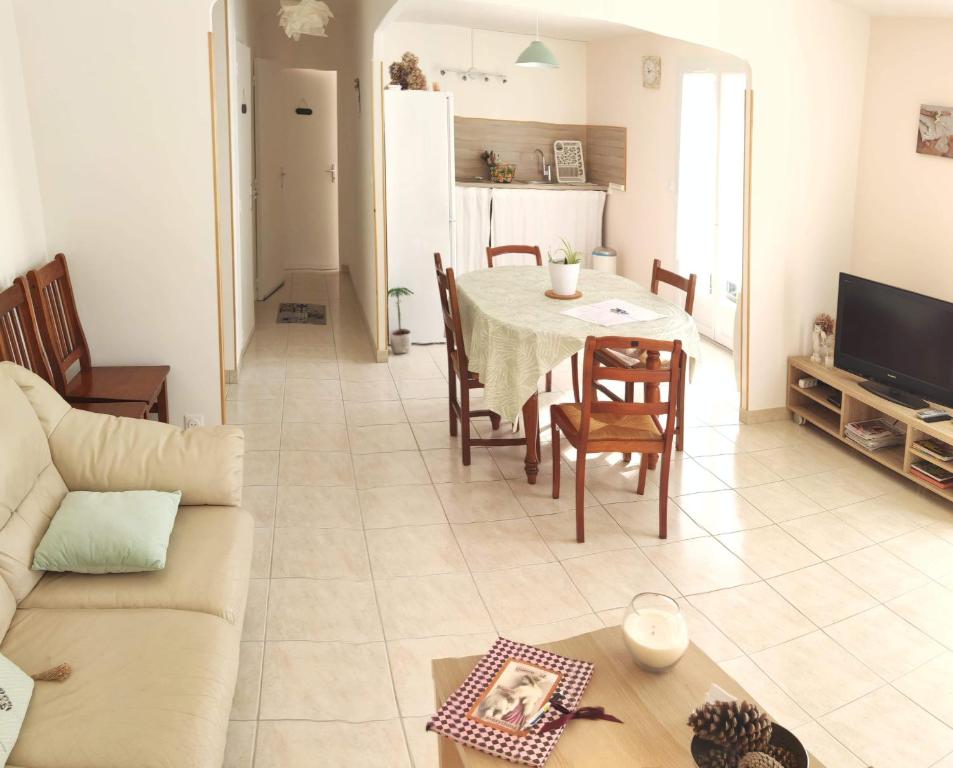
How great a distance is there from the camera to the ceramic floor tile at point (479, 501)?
4055mm

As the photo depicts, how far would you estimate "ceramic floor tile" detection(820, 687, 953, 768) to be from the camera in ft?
8.55

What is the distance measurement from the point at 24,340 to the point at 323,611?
1.68 metres

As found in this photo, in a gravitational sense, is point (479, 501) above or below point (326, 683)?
above

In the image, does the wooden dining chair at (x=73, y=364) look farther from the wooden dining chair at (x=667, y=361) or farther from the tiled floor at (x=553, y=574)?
the wooden dining chair at (x=667, y=361)

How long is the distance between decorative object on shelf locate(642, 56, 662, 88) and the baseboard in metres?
3.04

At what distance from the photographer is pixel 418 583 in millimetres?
3482

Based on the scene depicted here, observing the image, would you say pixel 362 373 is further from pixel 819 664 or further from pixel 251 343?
pixel 819 664

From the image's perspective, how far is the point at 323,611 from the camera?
10.7 feet

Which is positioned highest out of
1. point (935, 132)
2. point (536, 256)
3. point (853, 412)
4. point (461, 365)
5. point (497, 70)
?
point (497, 70)

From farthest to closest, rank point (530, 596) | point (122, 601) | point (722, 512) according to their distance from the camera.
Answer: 1. point (722, 512)
2. point (530, 596)
3. point (122, 601)

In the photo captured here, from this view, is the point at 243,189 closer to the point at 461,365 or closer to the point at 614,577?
the point at 461,365

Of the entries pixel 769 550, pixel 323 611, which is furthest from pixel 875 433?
pixel 323 611

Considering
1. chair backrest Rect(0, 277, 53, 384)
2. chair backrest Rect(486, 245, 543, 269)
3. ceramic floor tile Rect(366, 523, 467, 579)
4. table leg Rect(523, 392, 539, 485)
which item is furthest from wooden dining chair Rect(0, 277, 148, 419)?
chair backrest Rect(486, 245, 543, 269)

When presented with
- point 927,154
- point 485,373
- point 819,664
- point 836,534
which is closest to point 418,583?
point 485,373
